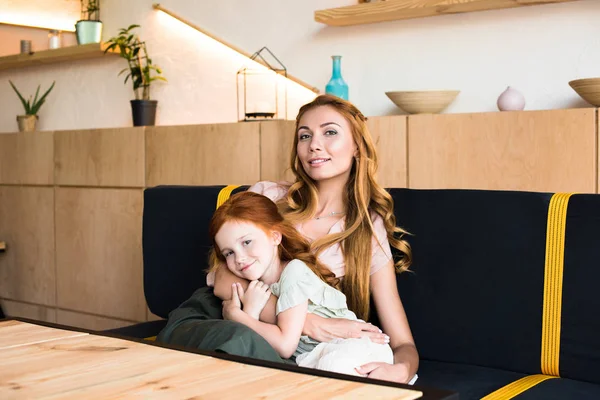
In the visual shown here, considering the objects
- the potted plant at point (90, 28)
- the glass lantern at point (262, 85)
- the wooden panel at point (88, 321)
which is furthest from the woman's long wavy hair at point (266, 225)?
the potted plant at point (90, 28)

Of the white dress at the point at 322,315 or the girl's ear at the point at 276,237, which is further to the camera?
the girl's ear at the point at 276,237

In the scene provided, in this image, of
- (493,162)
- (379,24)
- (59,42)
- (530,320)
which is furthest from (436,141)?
(59,42)

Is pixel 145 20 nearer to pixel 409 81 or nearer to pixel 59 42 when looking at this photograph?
Answer: pixel 59 42

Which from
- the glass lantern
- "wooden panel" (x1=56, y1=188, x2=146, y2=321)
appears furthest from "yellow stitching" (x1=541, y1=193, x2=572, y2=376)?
"wooden panel" (x1=56, y1=188, x2=146, y2=321)

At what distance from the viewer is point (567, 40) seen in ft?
11.0

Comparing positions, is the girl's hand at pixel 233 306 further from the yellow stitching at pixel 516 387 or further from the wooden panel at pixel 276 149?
the wooden panel at pixel 276 149

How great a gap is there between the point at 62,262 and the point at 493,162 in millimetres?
2836

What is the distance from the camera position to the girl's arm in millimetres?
2006

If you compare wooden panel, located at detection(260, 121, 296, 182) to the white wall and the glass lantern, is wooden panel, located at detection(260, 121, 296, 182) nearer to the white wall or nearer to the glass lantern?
the glass lantern

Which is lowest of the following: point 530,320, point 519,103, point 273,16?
point 530,320

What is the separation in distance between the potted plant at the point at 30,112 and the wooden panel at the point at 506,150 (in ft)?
10.3

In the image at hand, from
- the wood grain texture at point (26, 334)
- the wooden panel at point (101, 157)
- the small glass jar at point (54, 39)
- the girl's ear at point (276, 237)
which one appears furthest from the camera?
the small glass jar at point (54, 39)

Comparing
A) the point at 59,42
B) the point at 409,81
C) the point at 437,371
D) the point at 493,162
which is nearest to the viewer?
the point at 437,371

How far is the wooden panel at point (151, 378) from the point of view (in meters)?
1.17
